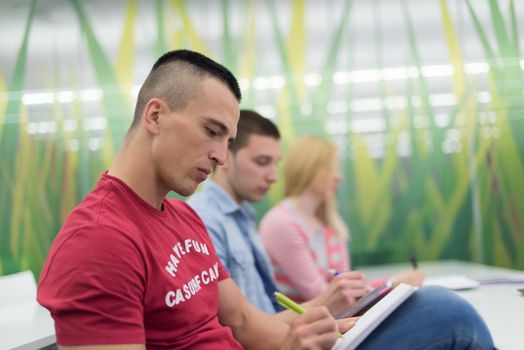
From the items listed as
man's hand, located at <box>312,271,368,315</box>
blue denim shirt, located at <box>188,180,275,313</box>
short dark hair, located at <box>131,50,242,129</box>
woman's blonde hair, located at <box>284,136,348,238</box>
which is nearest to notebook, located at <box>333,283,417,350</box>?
man's hand, located at <box>312,271,368,315</box>

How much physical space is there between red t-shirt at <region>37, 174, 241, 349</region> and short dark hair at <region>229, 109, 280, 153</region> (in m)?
0.94

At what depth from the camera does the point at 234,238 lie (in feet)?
6.23

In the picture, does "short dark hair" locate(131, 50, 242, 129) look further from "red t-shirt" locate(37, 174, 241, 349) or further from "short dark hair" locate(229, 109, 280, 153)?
"short dark hair" locate(229, 109, 280, 153)

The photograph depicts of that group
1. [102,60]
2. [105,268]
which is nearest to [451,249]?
[102,60]

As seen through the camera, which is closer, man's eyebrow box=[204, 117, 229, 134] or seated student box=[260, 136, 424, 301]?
man's eyebrow box=[204, 117, 229, 134]

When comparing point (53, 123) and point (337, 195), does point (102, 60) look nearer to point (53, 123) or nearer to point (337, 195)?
point (53, 123)

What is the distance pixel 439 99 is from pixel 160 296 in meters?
3.08

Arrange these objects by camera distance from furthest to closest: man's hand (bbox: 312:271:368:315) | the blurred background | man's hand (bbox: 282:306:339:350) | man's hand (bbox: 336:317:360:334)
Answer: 1. the blurred background
2. man's hand (bbox: 312:271:368:315)
3. man's hand (bbox: 336:317:360:334)
4. man's hand (bbox: 282:306:339:350)

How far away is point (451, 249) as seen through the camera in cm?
376

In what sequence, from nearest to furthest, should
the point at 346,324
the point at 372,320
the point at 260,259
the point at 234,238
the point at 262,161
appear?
the point at 372,320
the point at 346,324
the point at 234,238
the point at 260,259
the point at 262,161

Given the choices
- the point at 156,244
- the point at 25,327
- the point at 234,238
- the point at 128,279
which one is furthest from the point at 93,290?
the point at 234,238

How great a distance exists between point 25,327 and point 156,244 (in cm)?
75

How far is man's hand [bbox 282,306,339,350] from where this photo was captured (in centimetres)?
106

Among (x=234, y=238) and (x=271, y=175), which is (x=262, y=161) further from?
(x=234, y=238)
